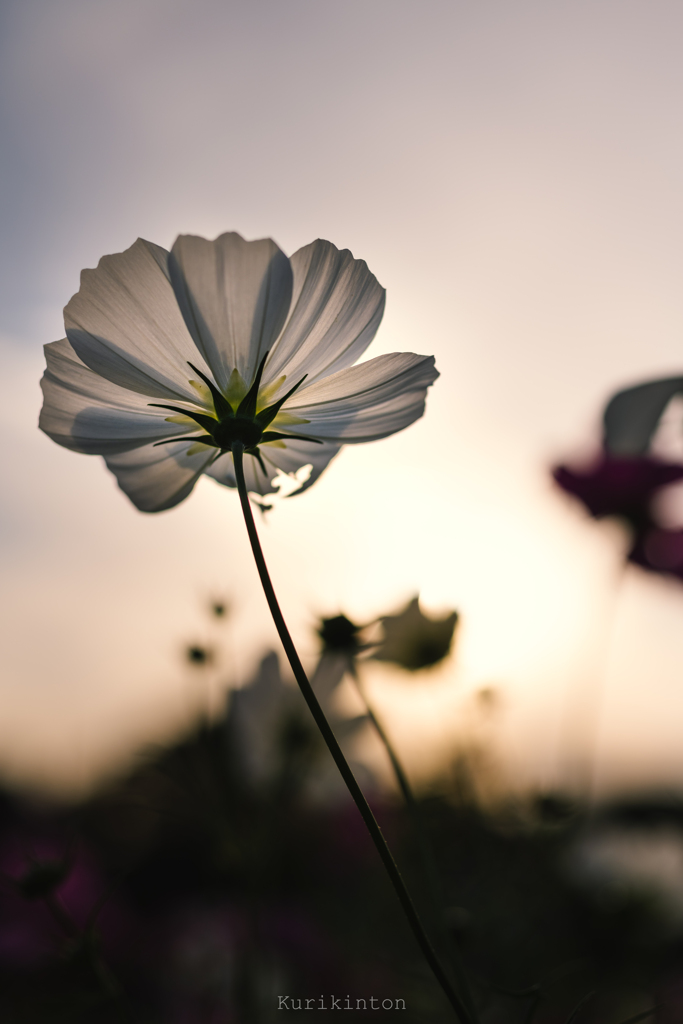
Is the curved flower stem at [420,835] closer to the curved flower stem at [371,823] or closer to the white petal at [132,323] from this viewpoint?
the curved flower stem at [371,823]

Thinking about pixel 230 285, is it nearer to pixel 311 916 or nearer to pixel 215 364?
pixel 215 364

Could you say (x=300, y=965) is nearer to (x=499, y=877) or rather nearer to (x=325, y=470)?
(x=499, y=877)

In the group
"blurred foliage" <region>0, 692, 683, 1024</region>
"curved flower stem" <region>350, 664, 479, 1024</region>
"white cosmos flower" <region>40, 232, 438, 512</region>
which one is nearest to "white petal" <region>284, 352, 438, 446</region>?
"white cosmos flower" <region>40, 232, 438, 512</region>

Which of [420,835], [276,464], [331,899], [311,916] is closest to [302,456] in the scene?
[276,464]

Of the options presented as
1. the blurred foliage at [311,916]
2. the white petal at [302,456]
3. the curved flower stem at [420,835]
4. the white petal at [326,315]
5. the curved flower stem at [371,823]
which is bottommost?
the blurred foliage at [311,916]

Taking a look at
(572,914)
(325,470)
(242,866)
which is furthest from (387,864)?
(572,914)

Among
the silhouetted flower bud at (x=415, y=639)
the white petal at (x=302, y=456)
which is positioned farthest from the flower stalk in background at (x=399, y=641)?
the white petal at (x=302, y=456)

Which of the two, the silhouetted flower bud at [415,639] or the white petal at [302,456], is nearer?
the white petal at [302,456]
